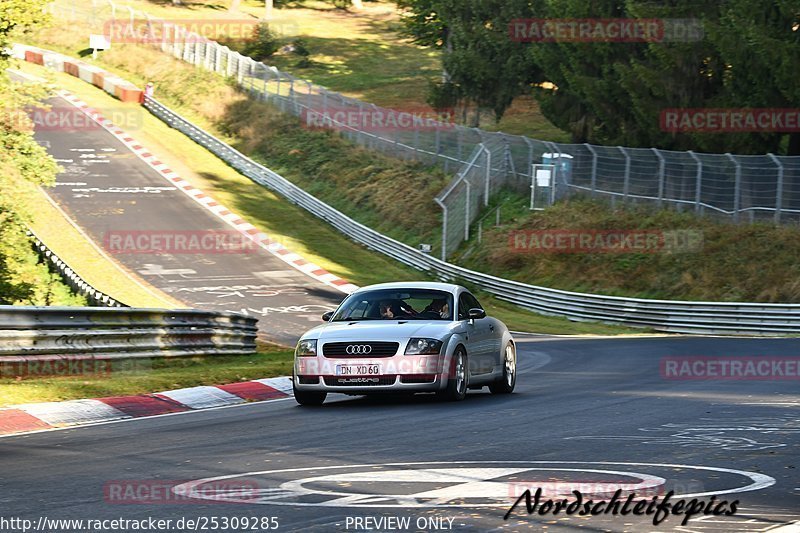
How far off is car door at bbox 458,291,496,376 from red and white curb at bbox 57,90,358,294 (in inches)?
840

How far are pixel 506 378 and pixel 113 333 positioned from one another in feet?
19.6

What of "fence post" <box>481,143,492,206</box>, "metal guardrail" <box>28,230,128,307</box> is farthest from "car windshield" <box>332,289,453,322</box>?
"fence post" <box>481,143,492,206</box>

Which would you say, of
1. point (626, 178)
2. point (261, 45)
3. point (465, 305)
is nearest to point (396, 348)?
point (465, 305)

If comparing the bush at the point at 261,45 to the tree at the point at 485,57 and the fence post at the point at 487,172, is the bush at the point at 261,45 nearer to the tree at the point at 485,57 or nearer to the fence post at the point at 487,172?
the tree at the point at 485,57

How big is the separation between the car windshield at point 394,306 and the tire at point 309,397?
3.52 ft

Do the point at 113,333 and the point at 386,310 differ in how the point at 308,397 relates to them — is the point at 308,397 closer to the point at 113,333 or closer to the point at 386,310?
the point at 386,310

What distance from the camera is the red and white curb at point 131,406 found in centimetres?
1224

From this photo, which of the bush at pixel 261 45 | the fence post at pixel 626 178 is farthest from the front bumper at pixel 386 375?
the bush at pixel 261 45

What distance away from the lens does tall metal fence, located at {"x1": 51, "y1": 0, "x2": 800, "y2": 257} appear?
112 feet

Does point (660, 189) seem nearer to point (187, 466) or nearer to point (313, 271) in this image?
point (313, 271)

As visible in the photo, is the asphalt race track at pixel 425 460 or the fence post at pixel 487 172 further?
the fence post at pixel 487 172

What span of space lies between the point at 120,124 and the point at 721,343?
3987cm

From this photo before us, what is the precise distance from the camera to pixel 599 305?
116 ft

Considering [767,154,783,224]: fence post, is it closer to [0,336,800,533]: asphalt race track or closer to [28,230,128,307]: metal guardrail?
[28,230,128,307]: metal guardrail
